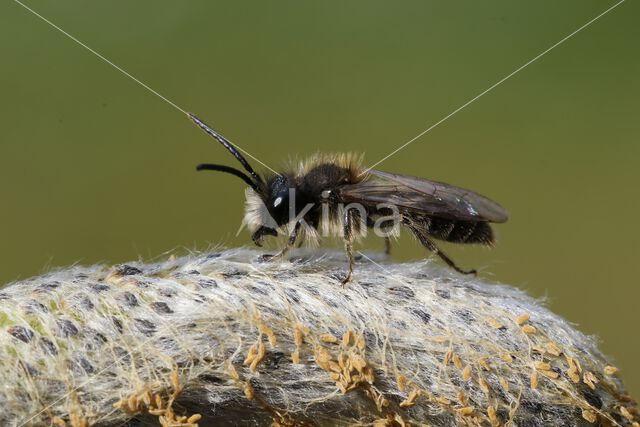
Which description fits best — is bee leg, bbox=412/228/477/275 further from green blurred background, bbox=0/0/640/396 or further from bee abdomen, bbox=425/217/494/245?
green blurred background, bbox=0/0/640/396

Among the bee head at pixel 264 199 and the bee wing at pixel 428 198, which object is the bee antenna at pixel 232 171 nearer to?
the bee head at pixel 264 199

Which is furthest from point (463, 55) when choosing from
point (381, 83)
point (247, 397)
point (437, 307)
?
point (247, 397)

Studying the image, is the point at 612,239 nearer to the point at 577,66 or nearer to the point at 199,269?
the point at 577,66

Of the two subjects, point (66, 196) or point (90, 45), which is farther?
point (90, 45)

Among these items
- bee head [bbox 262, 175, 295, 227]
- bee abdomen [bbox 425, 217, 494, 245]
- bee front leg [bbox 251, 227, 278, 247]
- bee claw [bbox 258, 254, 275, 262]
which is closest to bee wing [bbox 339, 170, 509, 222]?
bee abdomen [bbox 425, 217, 494, 245]

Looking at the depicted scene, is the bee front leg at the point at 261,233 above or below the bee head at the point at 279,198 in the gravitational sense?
below

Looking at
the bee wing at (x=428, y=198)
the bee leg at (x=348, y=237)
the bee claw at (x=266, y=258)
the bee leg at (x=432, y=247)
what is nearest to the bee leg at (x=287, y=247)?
the bee claw at (x=266, y=258)
